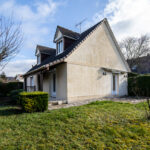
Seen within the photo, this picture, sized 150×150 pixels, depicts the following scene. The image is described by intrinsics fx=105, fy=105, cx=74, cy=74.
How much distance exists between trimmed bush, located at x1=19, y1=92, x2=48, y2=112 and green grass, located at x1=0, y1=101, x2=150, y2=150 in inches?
41.8

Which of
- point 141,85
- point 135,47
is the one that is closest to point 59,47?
point 141,85

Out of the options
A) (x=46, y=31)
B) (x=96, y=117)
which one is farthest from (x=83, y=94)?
(x=46, y=31)

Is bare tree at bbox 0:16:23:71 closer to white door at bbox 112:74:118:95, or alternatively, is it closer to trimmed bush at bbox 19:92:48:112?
trimmed bush at bbox 19:92:48:112

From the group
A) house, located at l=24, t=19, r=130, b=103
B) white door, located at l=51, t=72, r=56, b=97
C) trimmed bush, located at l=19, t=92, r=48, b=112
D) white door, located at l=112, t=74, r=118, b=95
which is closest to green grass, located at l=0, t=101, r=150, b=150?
trimmed bush, located at l=19, t=92, r=48, b=112

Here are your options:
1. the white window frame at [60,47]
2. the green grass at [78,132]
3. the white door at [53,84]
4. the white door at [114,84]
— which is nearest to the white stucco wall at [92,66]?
the white door at [114,84]

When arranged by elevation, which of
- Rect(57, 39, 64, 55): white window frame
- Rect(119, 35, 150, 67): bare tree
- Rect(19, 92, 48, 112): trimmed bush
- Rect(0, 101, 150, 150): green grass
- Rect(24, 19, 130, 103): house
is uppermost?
A: Rect(119, 35, 150, 67): bare tree

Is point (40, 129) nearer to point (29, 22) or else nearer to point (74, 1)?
point (29, 22)

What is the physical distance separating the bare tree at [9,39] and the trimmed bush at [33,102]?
129 inches

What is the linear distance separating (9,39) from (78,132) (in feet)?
23.5

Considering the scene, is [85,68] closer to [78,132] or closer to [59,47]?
[59,47]

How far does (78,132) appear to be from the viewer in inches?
139

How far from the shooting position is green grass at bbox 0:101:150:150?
2.99 meters

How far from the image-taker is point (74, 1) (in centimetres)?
870

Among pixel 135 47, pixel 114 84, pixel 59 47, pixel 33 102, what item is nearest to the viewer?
pixel 33 102
